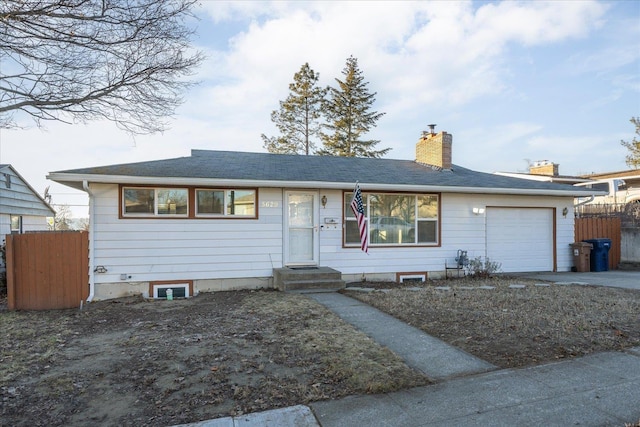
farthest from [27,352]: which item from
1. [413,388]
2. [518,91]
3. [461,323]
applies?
[518,91]

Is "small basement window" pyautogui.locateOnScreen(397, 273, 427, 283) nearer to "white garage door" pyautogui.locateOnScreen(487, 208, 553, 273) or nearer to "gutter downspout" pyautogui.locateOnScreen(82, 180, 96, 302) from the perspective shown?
"white garage door" pyautogui.locateOnScreen(487, 208, 553, 273)

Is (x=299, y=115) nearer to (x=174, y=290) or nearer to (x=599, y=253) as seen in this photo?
(x=599, y=253)

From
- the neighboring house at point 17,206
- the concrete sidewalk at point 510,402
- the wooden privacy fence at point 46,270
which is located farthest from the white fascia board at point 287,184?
the concrete sidewalk at point 510,402

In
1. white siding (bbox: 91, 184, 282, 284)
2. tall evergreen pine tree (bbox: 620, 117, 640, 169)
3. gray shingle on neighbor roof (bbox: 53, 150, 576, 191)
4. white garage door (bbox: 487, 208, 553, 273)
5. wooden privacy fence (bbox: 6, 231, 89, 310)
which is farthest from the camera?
tall evergreen pine tree (bbox: 620, 117, 640, 169)

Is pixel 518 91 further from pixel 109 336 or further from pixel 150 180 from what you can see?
pixel 109 336

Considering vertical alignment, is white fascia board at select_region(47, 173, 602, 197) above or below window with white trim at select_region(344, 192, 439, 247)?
above

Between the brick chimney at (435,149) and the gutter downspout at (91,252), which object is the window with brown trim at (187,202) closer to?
the gutter downspout at (91,252)

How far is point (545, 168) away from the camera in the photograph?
25688 mm

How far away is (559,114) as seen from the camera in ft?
49.7

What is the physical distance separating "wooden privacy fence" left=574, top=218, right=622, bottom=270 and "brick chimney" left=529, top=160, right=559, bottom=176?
14.4 m

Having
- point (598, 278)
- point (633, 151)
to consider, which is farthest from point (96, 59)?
point (633, 151)

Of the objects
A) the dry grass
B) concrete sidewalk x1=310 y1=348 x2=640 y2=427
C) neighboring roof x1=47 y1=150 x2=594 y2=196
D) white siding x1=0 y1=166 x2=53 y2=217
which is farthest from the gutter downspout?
concrete sidewalk x1=310 y1=348 x2=640 y2=427

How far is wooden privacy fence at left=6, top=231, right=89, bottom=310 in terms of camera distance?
7.07 meters

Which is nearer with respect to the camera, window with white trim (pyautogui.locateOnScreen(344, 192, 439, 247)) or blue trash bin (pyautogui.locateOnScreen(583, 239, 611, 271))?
window with white trim (pyautogui.locateOnScreen(344, 192, 439, 247))
